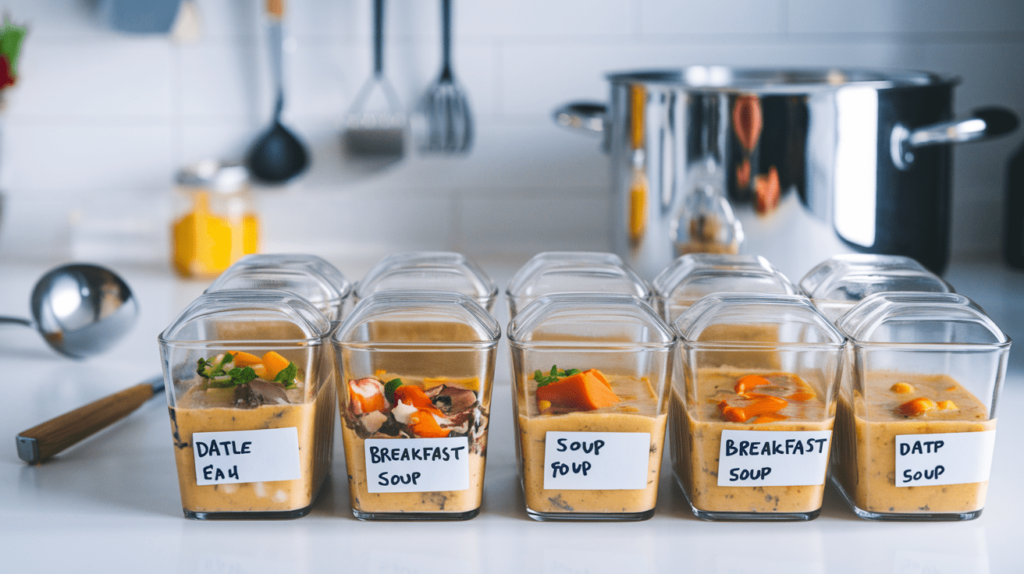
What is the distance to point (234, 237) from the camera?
4.18ft

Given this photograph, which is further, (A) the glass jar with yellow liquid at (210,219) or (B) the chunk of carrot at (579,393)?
(A) the glass jar with yellow liquid at (210,219)

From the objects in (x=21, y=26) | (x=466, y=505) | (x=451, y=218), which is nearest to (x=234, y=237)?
(x=451, y=218)

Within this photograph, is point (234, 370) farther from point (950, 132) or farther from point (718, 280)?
point (950, 132)

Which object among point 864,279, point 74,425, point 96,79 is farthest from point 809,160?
point 96,79

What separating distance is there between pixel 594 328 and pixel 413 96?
0.89 metres

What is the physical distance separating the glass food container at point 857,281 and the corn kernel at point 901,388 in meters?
0.08

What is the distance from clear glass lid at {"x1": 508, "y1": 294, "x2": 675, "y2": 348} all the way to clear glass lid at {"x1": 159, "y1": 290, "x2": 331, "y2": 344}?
135 mm

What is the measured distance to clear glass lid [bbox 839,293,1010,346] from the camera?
572mm

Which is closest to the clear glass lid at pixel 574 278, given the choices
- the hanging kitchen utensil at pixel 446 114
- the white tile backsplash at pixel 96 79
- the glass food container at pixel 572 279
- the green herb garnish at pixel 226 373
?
the glass food container at pixel 572 279

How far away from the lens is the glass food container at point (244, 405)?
0.57 metres

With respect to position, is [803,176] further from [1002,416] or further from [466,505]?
[466,505]

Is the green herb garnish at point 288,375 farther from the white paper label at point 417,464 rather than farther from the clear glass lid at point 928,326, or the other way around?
the clear glass lid at point 928,326

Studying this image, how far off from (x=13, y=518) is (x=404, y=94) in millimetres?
912

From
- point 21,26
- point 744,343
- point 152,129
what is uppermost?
point 21,26
